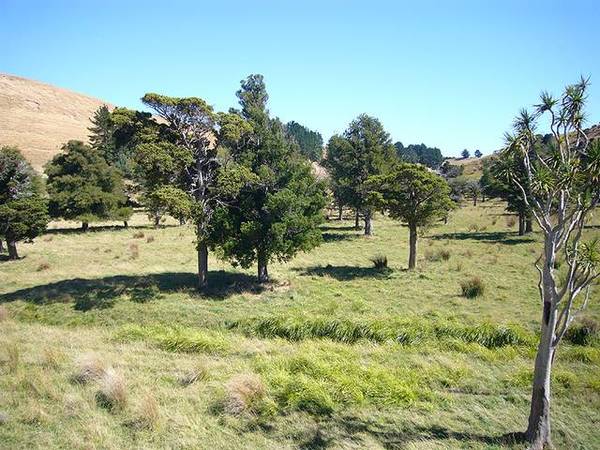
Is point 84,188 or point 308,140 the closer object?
point 84,188

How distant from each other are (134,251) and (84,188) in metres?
17.6

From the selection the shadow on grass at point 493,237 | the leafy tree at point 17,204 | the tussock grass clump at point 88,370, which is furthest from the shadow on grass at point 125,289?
the shadow on grass at point 493,237

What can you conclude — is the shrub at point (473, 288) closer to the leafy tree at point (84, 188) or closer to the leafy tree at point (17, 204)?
the leafy tree at point (17, 204)

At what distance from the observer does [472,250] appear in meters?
36.4

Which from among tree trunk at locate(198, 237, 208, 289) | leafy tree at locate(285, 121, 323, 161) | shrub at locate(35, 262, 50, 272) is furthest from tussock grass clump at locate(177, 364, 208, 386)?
leafy tree at locate(285, 121, 323, 161)

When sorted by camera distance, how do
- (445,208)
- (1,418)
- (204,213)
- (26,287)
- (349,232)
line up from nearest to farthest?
(1,418) < (204,213) < (26,287) < (445,208) < (349,232)

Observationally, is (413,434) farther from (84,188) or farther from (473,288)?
(84,188)

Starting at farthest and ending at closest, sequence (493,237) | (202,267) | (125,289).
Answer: (493,237), (202,267), (125,289)

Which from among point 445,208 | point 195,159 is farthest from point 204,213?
point 445,208

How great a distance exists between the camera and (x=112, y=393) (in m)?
8.60

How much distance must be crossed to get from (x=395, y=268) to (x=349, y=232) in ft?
64.1

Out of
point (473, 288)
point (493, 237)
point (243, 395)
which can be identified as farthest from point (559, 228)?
point (493, 237)

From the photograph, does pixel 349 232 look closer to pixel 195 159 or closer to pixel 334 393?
pixel 195 159

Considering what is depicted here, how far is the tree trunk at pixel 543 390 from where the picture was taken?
Answer: 796 centimetres
